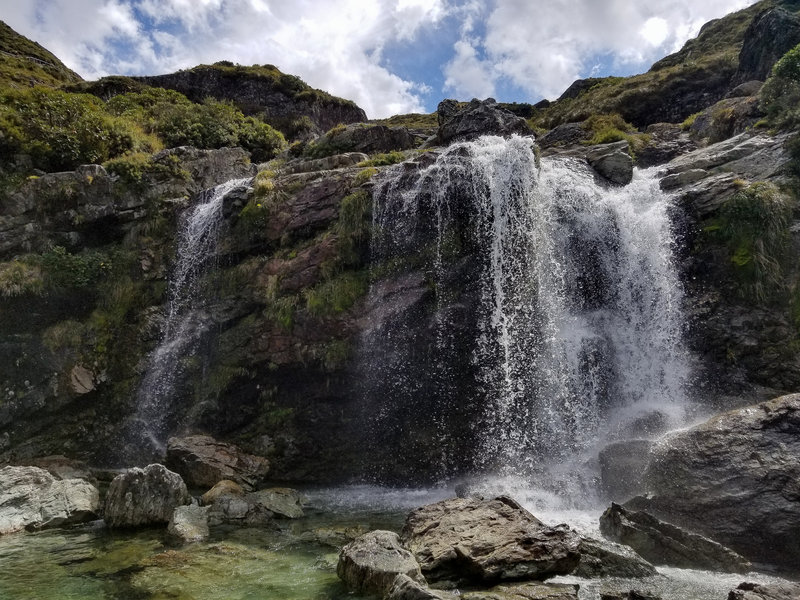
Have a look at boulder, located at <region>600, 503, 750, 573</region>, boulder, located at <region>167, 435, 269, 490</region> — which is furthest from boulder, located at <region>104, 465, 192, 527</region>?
boulder, located at <region>600, 503, 750, 573</region>

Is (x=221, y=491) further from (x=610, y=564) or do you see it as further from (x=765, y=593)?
(x=765, y=593)

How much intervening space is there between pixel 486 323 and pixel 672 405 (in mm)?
5786

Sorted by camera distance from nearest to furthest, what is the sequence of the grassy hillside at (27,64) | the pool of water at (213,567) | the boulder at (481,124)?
the pool of water at (213,567)
the boulder at (481,124)
the grassy hillside at (27,64)

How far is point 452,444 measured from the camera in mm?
15961

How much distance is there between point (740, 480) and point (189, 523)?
11.3 metres

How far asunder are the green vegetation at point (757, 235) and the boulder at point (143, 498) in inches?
651

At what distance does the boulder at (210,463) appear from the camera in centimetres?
1480

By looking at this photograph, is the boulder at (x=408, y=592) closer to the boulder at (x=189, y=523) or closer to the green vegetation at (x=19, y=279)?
the boulder at (x=189, y=523)

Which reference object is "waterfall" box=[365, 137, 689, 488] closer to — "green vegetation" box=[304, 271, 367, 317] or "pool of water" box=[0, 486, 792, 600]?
"green vegetation" box=[304, 271, 367, 317]

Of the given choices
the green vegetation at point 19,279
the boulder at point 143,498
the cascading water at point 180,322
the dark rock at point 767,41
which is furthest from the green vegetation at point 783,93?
the green vegetation at point 19,279

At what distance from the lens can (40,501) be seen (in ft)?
38.3

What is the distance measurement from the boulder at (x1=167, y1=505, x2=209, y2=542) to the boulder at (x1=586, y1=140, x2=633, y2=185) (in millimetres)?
19190

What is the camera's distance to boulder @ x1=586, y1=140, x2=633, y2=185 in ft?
69.7

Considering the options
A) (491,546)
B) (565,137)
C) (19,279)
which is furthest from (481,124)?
(491,546)
